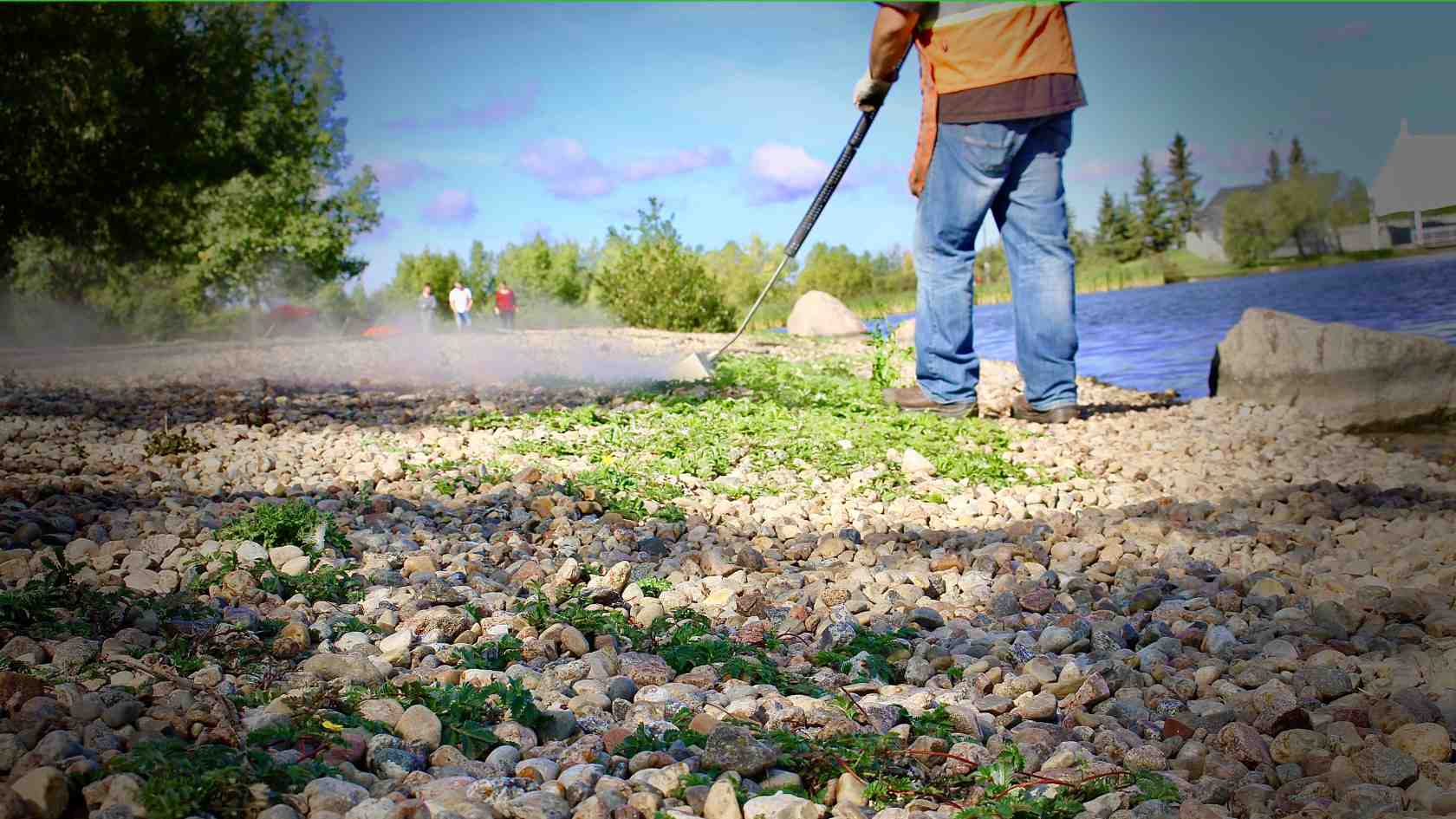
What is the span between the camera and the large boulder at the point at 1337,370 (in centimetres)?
648

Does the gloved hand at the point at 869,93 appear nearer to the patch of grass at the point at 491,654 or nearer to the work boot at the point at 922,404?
the work boot at the point at 922,404

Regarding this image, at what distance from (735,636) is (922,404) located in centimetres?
375

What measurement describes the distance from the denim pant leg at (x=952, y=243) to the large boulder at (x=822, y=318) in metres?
12.4

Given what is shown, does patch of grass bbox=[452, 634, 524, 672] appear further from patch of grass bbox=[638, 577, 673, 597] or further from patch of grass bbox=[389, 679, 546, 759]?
patch of grass bbox=[638, 577, 673, 597]

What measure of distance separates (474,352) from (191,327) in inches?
747

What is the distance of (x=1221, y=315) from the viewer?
12891mm

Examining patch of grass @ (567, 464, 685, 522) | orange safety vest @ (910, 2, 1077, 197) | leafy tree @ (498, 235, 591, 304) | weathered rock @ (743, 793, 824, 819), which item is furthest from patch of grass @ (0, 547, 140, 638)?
leafy tree @ (498, 235, 591, 304)

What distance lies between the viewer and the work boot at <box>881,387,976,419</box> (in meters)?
5.77

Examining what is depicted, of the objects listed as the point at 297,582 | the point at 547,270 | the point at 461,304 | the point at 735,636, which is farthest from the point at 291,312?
the point at 735,636

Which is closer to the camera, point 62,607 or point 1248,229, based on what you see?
point 62,607

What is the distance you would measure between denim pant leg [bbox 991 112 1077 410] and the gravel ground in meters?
1.01

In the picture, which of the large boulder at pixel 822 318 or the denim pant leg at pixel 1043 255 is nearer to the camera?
the denim pant leg at pixel 1043 255

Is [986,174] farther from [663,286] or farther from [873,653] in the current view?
[663,286]

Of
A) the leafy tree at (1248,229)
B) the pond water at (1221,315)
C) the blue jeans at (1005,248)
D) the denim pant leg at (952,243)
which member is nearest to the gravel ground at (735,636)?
the blue jeans at (1005,248)
